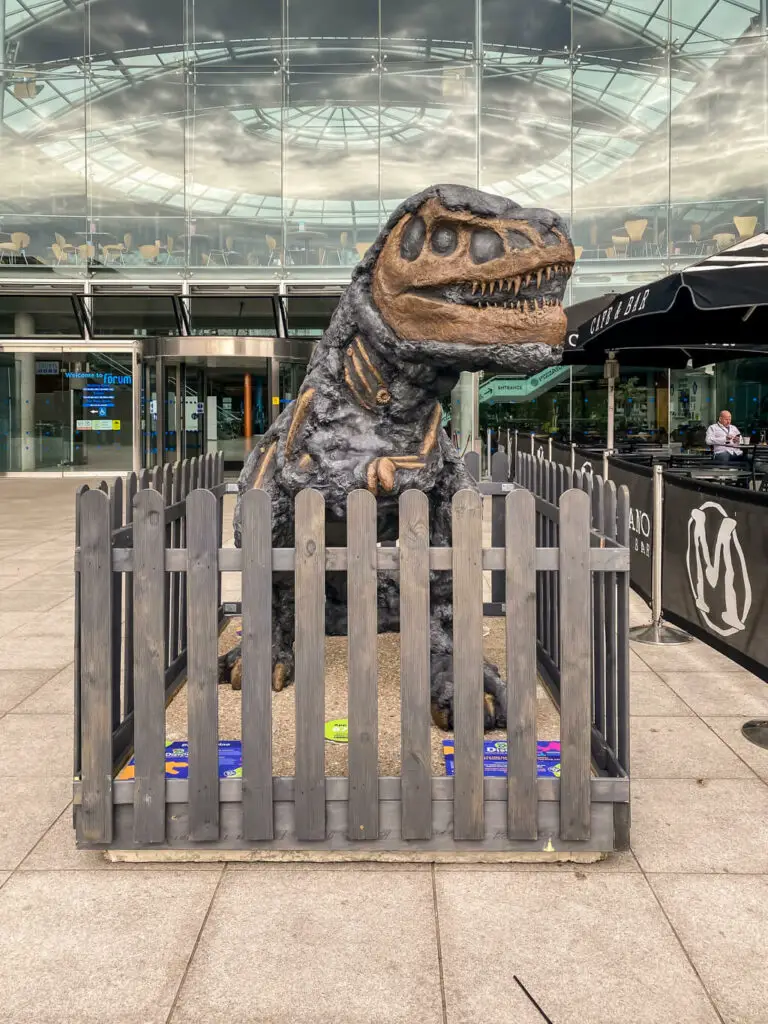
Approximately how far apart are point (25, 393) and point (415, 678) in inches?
799

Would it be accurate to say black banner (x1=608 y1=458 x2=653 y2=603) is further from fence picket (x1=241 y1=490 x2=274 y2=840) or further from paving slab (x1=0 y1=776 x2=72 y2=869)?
paving slab (x1=0 y1=776 x2=72 y2=869)

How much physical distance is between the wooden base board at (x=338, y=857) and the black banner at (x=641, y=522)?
405 centimetres

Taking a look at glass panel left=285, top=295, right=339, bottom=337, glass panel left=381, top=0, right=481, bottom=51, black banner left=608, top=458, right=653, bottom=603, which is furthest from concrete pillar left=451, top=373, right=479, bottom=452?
black banner left=608, top=458, right=653, bottom=603

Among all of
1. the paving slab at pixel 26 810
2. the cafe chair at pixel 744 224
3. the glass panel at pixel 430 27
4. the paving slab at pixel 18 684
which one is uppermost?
the glass panel at pixel 430 27

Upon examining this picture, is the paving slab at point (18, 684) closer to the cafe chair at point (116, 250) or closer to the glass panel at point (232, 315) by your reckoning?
the glass panel at point (232, 315)

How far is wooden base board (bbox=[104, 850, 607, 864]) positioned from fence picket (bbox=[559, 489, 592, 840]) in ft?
0.38

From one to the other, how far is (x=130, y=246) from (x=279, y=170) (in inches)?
151

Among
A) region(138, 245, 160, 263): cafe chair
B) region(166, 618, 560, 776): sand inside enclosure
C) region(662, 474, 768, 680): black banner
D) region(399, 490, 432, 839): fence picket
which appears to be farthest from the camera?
region(138, 245, 160, 263): cafe chair

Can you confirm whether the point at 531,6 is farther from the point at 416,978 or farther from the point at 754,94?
the point at 416,978

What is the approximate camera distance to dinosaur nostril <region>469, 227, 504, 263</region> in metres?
3.26

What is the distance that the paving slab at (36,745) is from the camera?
12.2 ft

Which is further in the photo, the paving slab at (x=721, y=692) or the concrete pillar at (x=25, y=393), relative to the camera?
the concrete pillar at (x=25, y=393)

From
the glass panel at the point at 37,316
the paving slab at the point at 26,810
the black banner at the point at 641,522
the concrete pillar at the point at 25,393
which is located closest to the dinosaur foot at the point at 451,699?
the paving slab at the point at 26,810

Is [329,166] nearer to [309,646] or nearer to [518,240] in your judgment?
[518,240]
